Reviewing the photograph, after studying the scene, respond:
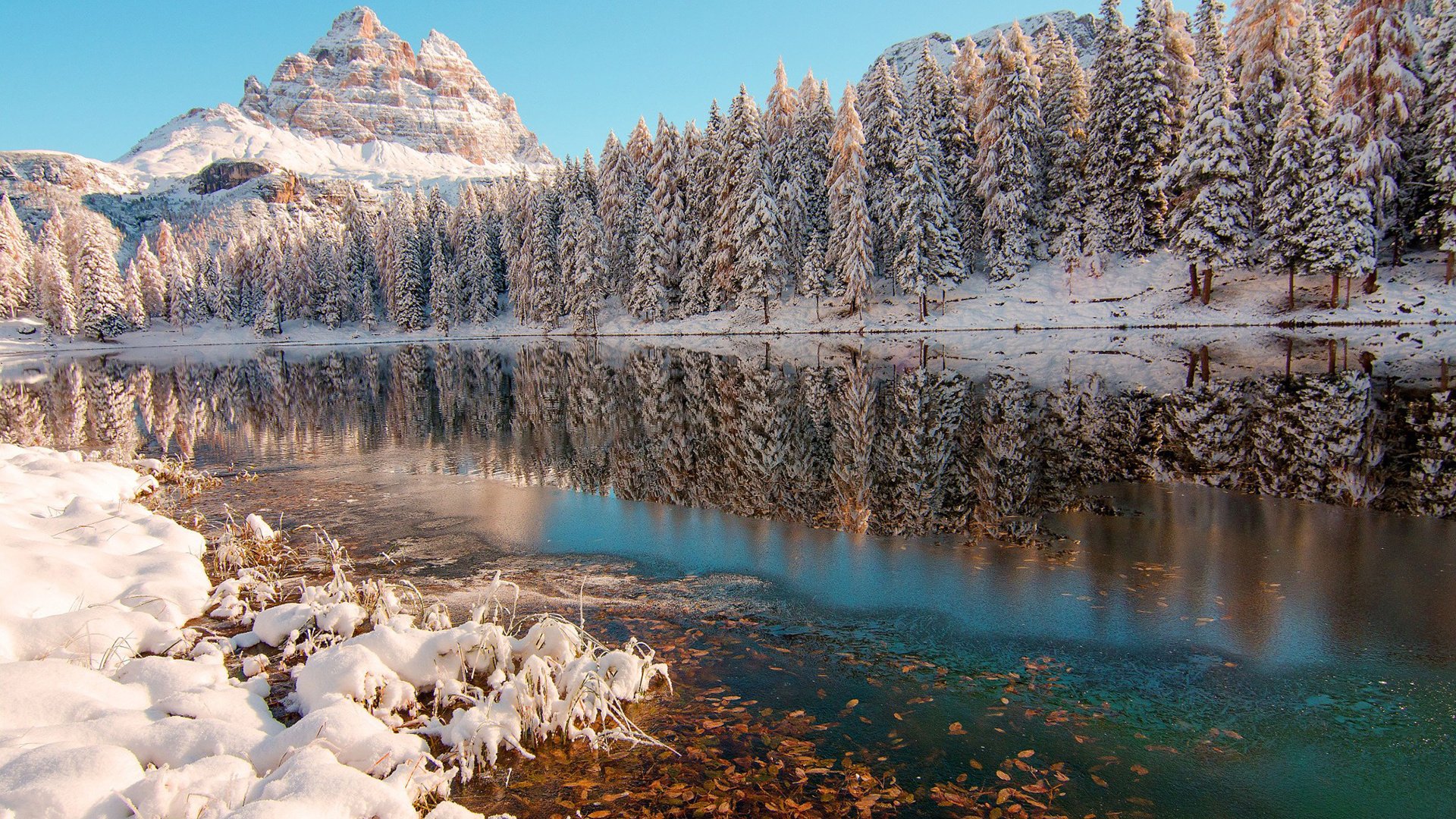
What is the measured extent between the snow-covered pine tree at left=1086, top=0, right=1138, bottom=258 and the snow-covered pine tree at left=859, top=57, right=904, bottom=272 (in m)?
11.6

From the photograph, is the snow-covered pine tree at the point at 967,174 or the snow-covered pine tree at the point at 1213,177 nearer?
the snow-covered pine tree at the point at 1213,177

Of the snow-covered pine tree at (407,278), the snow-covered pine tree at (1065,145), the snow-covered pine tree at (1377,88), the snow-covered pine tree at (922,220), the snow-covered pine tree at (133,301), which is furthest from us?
the snow-covered pine tree at (133,301)

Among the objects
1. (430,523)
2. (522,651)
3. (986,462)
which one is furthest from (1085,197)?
(522,651)

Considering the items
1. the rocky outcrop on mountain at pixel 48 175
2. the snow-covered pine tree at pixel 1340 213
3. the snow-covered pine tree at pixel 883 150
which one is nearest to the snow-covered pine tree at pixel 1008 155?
the snow-covered pine tree at pixel 883 150

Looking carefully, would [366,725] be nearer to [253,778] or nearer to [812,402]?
[253,778]

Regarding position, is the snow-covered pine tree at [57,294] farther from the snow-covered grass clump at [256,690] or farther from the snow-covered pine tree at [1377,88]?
the snow-covered pine tree at [1377,88]

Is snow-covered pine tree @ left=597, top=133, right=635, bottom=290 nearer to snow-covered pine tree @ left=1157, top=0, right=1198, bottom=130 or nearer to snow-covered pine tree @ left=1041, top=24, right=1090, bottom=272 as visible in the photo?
snow-covered pine tree @ left=1041, top=24, right=1090, bottom=272

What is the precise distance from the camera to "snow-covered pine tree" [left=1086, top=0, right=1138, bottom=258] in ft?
143

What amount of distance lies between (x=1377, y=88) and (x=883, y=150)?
2568 cm

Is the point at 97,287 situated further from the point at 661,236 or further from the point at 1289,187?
the point at 1289,187

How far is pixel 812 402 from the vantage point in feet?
68.4

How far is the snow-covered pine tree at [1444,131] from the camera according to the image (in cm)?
3262

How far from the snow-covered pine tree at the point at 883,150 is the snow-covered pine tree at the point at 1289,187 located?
1970 centimetres

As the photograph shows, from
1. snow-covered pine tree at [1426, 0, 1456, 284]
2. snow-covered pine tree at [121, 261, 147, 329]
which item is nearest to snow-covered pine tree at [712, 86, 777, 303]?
snow-covered pine tree at [1426, 0, 1456, 284]
